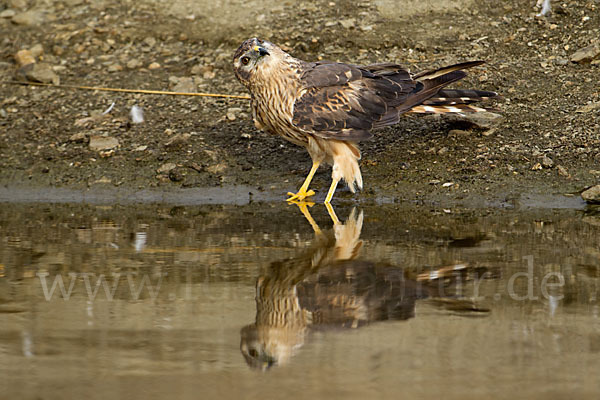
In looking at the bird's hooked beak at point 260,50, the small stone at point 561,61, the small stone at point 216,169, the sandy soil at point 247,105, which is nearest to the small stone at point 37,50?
the sandy soil at point 247,105

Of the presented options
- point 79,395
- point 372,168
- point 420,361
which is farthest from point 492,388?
point 372,168

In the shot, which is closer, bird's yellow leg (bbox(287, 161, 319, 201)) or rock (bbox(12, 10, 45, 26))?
bird's yellow leg (bbox(287, 161, 319, 201))

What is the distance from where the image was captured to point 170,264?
5070mm

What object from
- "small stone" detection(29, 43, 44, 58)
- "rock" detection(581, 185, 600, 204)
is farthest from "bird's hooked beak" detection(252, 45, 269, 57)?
"small stone" detection(29, 43, 44, 58)

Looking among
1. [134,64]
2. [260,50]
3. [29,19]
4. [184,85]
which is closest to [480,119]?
[260,50]

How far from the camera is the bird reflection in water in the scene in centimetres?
361

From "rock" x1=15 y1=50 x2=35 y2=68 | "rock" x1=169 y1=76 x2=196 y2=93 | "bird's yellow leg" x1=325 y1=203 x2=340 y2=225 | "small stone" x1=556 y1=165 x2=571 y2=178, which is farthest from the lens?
"rock" x1=15 y1=50 x2=35 y2=68

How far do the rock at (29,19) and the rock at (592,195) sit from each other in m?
6.77

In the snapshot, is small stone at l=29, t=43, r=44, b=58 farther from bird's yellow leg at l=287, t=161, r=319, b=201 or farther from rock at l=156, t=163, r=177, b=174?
bird's yellow leg at l=287, t=161, r=319, b=201

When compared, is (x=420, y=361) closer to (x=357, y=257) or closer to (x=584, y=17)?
(x=357, y=257)

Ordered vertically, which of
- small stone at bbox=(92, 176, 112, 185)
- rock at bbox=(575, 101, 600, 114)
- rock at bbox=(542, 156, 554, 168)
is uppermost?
rock at bbox=(575, 101, 600, 114)

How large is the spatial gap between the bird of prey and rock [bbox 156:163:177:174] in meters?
1.11

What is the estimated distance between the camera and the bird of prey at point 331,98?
672cm

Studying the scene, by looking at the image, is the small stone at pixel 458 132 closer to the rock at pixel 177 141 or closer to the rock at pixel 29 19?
the rock at pixel 177 141
